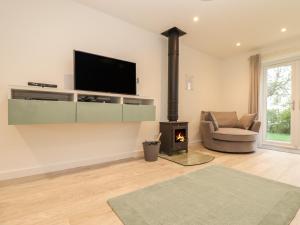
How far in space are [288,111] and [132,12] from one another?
13.3 ft

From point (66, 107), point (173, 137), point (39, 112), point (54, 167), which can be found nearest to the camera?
point (39, 112)

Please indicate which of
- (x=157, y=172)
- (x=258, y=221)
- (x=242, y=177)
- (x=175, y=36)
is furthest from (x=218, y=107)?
(x=258, y=221)

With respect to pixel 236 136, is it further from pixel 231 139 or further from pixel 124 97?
pixel 124 97

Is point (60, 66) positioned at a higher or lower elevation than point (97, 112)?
higher

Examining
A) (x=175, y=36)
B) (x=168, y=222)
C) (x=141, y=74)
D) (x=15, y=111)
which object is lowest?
(x=168, y=222)

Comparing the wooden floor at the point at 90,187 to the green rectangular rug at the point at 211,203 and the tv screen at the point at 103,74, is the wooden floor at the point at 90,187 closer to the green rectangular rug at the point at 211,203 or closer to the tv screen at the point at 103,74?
A: the green rectangular rug at the point at 211,203

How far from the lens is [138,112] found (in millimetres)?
2855

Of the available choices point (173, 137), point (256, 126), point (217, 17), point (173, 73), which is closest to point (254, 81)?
point (256, 126)

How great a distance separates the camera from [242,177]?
2166 mm

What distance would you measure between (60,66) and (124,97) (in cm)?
103

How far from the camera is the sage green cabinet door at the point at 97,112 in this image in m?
2.27

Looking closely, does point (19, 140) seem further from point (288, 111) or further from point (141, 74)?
point (288, 111)

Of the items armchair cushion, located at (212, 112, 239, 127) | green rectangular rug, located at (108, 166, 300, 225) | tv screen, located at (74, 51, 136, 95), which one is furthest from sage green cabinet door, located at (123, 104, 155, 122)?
armchair cushion, located at (212, 112, 239, 127)

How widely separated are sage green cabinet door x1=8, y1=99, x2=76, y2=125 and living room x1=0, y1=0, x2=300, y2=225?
28 mm
